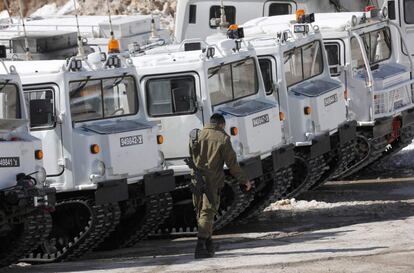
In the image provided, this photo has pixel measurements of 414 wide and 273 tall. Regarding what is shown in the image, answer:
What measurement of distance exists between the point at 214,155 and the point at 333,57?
7.73 metres

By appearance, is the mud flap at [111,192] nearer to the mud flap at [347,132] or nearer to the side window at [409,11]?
the mud flap at [347,132]

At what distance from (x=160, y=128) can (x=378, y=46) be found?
6471 millimetres

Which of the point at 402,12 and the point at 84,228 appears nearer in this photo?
the point at 84,228

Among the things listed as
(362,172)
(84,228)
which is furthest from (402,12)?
(84,228)

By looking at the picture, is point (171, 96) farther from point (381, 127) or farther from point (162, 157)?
point (381, 127)

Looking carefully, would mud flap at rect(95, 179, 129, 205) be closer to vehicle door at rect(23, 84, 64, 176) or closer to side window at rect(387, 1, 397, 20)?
vehicle door at rect(23, 84, 64, 176)

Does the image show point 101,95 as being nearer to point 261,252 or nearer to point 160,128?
point 160,128

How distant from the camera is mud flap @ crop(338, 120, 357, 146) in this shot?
74.6ft

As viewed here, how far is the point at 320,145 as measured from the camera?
22.0 metres

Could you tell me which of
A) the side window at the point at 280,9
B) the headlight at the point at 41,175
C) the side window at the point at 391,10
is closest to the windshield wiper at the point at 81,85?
the headlight at the point at 41,175

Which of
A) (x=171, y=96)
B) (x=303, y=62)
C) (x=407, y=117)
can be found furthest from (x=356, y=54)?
(x=171, y=96)

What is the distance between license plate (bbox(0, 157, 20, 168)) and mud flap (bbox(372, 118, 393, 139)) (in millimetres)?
8819

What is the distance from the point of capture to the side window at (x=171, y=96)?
19.5 m

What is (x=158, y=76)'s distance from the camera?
19.6 meters
